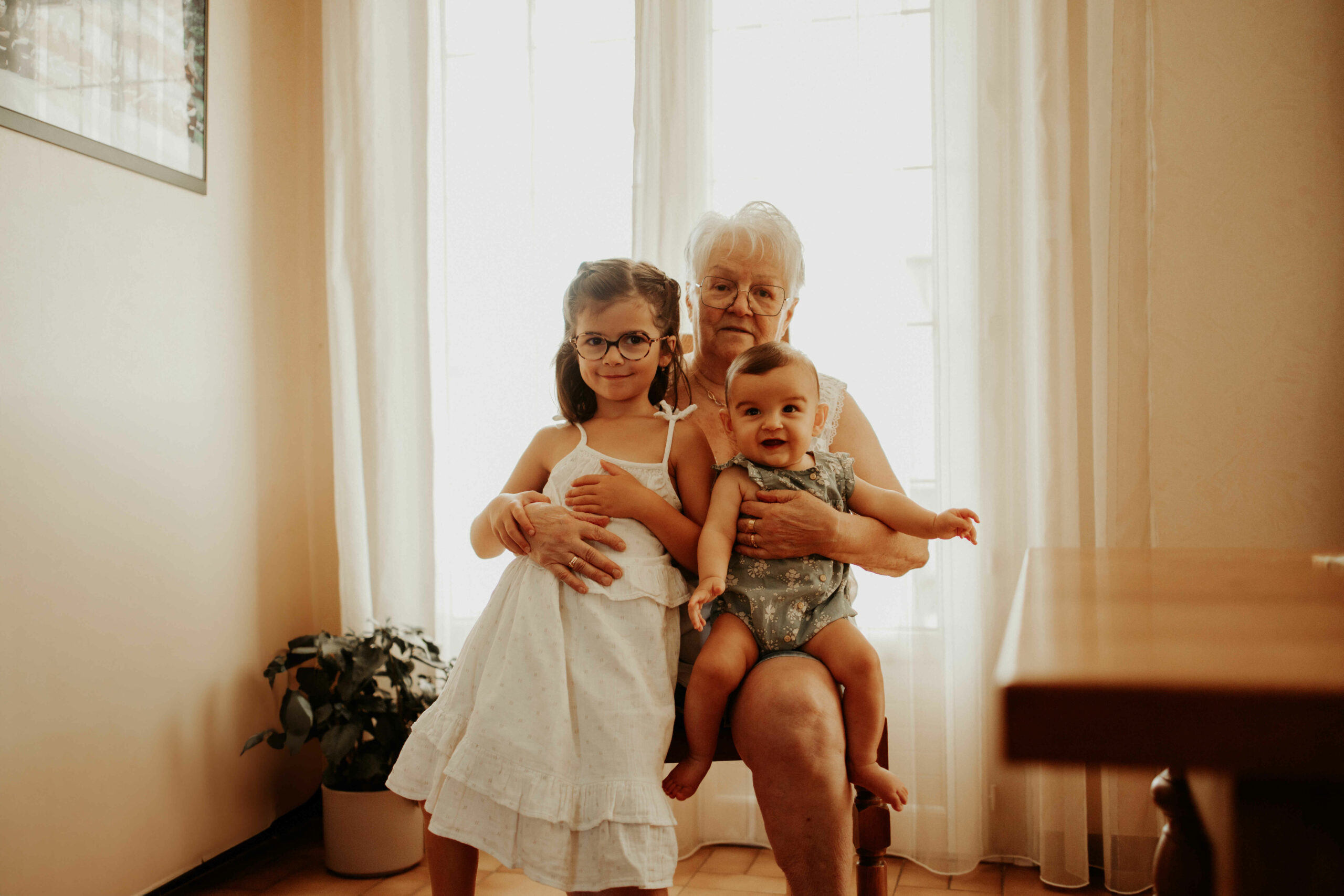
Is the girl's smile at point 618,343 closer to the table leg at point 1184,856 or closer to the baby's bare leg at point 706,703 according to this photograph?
the baby's bare leg at point 706,703

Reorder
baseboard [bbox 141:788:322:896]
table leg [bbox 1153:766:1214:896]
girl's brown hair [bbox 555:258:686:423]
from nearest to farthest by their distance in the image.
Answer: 1. table leg [bbox 1153:766:1214:896]
2. girl's brown hair [bbox 555:258:686:423]
3. baseboard [bbox 141:788:322:896]

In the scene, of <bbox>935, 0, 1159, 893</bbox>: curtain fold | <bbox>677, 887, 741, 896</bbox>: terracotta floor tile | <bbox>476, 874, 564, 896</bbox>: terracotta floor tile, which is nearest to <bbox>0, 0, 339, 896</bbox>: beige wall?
<bbox>476, 874, 564, 896</bbox>: terracotta floor tile

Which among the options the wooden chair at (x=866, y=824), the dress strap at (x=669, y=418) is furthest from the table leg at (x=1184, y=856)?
the dress strap at (x=669, y=418)

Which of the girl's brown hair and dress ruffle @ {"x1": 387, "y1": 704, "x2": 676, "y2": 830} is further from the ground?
the girl's brown hair

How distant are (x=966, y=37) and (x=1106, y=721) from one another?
86.4 inches

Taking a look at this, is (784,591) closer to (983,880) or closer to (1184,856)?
(1184,856)

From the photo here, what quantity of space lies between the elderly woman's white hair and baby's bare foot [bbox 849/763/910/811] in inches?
34.3

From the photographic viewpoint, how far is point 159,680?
213 cm

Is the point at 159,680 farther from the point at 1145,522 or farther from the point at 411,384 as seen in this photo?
the point at 1145,522

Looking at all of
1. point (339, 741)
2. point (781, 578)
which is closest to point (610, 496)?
point (781, 578)

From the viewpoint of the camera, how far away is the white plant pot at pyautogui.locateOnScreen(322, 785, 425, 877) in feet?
7.45

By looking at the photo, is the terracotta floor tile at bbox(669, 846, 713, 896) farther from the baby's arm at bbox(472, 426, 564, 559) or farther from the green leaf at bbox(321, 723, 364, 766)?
the baby's arm at bbox(472, 426, 564, 559)

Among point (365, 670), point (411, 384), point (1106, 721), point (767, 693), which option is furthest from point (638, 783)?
point (411, 384)

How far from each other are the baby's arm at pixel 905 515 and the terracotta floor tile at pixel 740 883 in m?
1.10
